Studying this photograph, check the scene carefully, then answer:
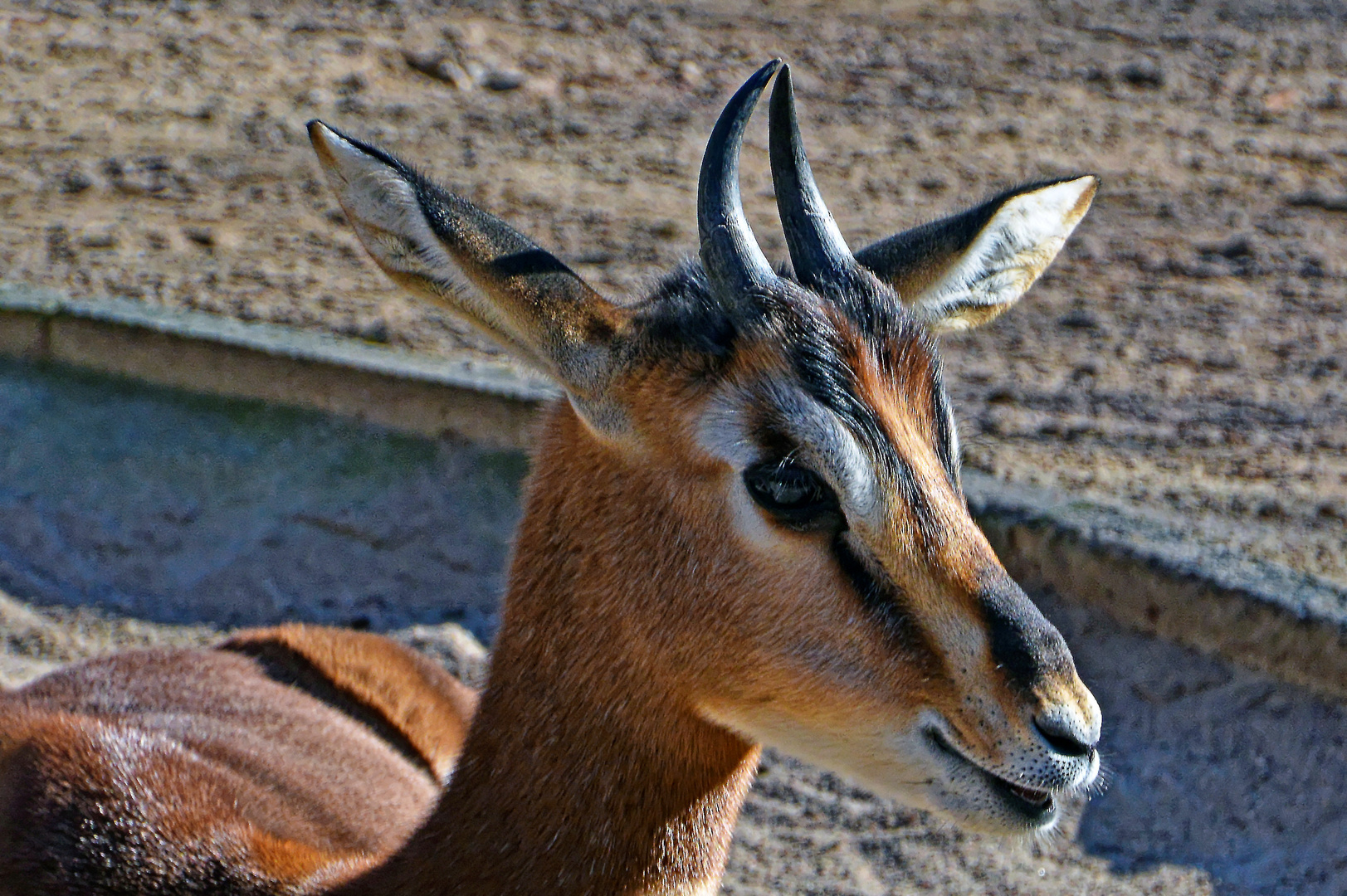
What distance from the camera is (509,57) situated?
884 cm

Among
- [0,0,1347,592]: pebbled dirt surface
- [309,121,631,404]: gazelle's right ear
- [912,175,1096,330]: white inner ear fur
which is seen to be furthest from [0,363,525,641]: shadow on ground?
[309,121,631,404]: gazelle's right ear

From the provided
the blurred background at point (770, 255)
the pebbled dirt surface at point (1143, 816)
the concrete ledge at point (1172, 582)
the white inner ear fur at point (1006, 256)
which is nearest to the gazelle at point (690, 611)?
the white inner ear fur at point (1006, 256)

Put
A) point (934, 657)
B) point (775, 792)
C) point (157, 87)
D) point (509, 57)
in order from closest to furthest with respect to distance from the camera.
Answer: point (934, 657), point (775, 792), point (157, 87), point (509, 57)

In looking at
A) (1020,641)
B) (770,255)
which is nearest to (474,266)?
(1020,641)

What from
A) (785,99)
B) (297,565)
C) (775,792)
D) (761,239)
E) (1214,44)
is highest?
(785,99)

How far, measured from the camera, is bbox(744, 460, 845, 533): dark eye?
2.61m

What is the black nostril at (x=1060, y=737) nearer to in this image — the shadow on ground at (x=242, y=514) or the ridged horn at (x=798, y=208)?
the ridged horn at (x=798, y=208)

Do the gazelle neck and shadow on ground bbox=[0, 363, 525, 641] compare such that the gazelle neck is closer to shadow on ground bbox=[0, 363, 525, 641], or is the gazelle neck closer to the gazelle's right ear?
the gazelle's right ear

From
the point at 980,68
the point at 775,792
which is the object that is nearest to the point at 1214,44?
the point at 980,68

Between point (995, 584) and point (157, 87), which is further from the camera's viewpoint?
point (157, 87)

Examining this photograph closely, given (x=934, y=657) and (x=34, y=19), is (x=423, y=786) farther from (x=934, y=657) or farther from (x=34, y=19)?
(x=34, y=19)

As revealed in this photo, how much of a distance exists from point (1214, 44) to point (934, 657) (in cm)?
747

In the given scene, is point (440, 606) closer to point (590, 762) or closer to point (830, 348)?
point (590, 762)

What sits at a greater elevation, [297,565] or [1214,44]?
[1214,44]
